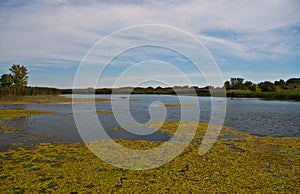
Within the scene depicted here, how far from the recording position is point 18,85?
76.8 m

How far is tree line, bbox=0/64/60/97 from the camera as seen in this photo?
2544 inches

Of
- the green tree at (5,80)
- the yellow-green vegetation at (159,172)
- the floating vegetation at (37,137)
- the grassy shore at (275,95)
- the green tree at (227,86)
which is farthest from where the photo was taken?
the green tree at (227,86)

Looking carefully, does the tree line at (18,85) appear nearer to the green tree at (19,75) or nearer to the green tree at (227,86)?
the green tree at (19,75)

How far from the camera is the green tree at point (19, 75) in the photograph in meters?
76.8

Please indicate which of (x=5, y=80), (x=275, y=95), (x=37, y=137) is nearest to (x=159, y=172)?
(x=37, y=137)

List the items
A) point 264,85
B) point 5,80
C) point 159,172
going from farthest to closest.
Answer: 1. point 264,85
2. point 5,80
3. point 159,172

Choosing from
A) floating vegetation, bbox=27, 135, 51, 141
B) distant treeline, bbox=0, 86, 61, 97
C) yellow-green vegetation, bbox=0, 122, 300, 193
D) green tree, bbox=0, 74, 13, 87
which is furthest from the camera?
green tree, bbox=0, 74, 13, 87

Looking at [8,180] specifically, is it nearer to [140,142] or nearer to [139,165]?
[139,165]

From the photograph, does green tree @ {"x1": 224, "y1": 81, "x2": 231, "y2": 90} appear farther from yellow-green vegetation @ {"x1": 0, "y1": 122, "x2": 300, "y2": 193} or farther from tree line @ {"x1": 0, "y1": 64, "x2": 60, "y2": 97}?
yellow-green vegetation @ {"x1": 0, "y1": 122, "x2": 300, "y2": 193}

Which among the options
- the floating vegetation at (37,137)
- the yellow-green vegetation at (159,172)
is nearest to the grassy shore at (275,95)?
the yellow-green vegetation at (159,172)

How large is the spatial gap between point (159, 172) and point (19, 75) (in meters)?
83.5

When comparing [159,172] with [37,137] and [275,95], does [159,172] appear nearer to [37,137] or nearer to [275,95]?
[37,137]

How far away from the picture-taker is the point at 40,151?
33.4ft

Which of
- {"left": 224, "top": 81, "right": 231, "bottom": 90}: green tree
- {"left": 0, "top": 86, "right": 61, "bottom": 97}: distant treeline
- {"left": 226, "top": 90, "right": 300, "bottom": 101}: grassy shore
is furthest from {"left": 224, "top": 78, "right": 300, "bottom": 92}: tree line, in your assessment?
{"left": 0, "top": 86, "right": 61, "bottom": 97}: distant treeline
